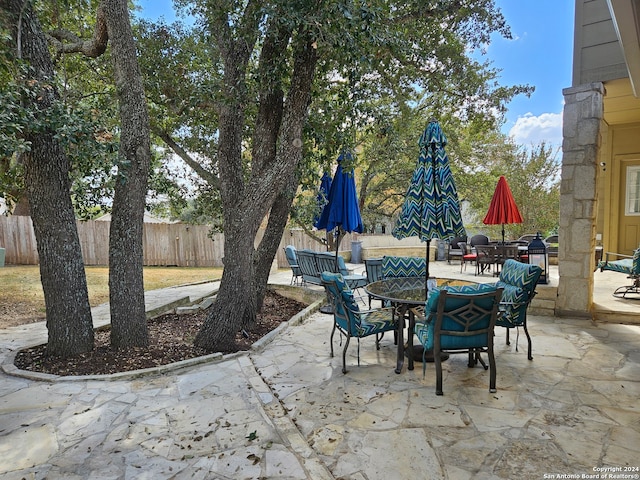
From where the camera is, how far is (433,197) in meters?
3.48

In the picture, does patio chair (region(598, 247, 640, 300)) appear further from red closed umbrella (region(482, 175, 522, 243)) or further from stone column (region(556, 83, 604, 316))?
red closed umbrella (region(482, 175, 522, 243))

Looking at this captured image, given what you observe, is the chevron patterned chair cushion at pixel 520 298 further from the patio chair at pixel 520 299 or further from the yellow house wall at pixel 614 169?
the yellow house wall at pixel 614 169

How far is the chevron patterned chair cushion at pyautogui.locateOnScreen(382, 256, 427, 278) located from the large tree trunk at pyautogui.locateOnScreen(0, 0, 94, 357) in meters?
3.64

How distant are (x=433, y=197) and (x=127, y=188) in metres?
3.12

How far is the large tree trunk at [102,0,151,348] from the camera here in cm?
372

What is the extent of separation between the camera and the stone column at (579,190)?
189 inches

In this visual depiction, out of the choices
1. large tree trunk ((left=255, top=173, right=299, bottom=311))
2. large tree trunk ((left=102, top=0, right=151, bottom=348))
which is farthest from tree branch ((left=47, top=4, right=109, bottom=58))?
large tree trunk ((left=255, top=173, right=299, bottom=311))

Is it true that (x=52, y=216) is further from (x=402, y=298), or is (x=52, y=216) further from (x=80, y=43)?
(x=402, y=298)

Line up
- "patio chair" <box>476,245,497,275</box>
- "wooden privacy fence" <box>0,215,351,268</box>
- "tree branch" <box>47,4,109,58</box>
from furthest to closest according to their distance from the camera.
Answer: "wooden privacy fence" <box>0,215,351,268</box> → "patio chair" <box>476,245,497,275</box> → "tree branch" <box>47,4,109,58</box>

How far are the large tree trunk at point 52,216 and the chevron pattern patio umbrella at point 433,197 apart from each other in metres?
3.40

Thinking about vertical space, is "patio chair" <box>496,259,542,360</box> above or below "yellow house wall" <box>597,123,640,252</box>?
below

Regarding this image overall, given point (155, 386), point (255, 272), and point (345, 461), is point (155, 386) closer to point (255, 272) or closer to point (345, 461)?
point (345, 461)

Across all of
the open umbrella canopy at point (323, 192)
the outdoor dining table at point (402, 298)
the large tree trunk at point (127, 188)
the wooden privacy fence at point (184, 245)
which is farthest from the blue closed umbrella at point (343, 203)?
the wooden privacy fence at point (184, 245)

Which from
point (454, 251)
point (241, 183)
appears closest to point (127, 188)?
point (241, 183)
